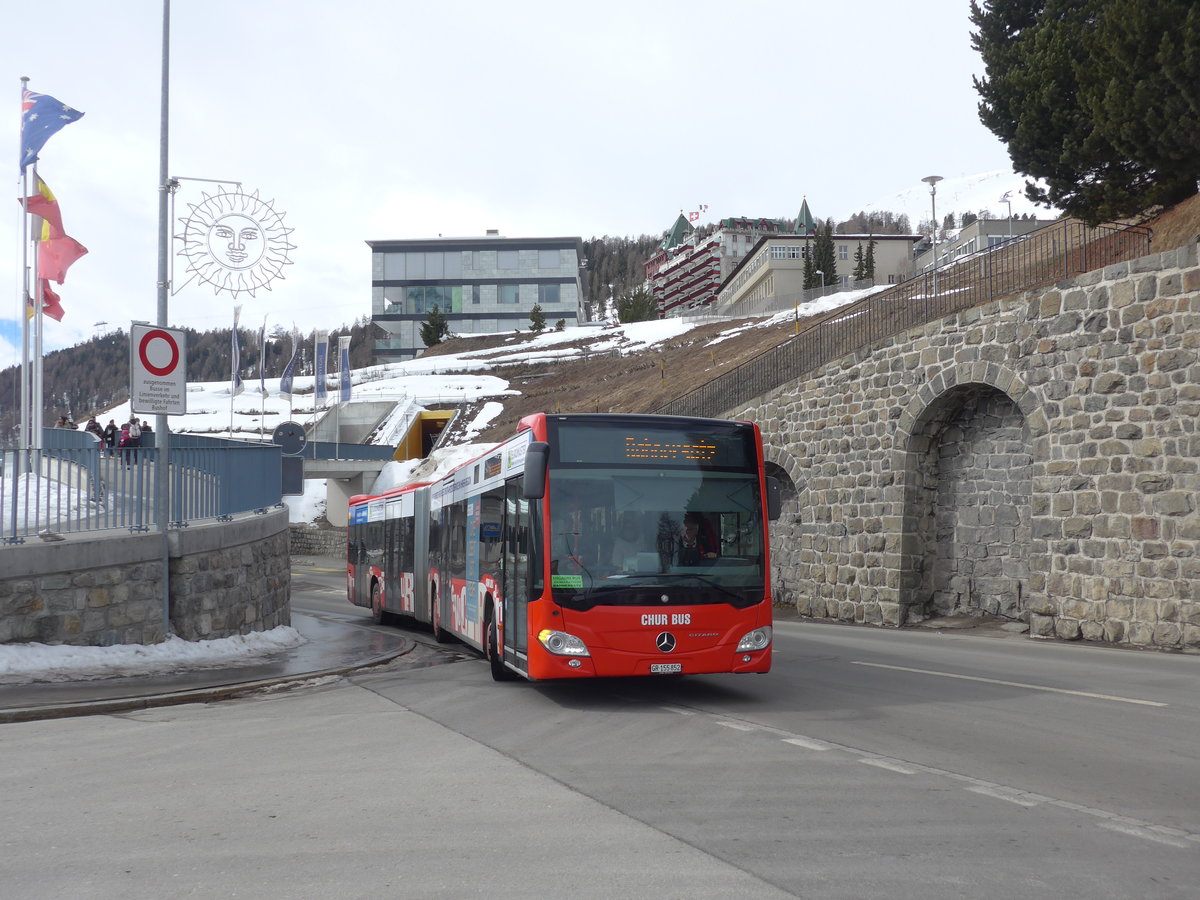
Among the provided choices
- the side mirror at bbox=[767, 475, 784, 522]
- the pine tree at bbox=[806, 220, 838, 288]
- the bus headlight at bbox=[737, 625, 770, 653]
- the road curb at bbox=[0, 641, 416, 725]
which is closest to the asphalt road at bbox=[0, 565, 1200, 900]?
the road curb at bbox=[0, 641, 416, 725]

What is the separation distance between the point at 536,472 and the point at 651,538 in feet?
4.03

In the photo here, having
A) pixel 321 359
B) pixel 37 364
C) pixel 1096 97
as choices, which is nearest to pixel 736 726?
pixel 1096 97

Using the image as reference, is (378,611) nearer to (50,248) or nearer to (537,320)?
(50,248)

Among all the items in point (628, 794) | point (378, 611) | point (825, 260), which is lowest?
point (378, 611)

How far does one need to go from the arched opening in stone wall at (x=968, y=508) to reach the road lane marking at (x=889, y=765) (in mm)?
13409

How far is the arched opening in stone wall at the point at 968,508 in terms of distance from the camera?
2027cm

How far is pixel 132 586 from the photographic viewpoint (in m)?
13.7

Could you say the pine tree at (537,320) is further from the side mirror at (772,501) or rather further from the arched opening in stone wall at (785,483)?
the side mirror at (772,501)

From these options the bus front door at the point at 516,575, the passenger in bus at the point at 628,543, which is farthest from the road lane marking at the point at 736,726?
the bus front door at the point at 516,575

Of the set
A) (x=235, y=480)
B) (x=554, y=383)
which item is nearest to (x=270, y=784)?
(x=235, y=480)

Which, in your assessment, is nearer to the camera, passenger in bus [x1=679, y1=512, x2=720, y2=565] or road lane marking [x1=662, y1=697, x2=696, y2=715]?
road lane marking [x1=662, y1=697, x2=696, y2=715]

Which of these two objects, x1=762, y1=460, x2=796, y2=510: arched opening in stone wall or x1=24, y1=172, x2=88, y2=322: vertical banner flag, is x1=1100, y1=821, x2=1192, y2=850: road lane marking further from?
x1=24, y1=172, x2=88, y2=322: vertical banner flag

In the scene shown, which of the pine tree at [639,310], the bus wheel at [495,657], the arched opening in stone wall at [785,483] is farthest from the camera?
the pine tree at [639,310]

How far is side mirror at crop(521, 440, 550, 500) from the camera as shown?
10289 mm
